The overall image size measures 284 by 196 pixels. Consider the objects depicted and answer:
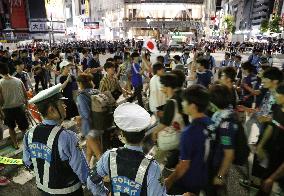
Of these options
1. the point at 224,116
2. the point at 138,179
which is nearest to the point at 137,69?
the point at 224,116

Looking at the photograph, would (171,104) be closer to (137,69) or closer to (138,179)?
(138,179)

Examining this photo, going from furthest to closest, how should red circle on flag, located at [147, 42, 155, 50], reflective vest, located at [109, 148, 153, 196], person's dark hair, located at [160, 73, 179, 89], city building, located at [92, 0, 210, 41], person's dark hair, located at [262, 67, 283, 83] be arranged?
city building, located at [92, 0, 210, 41] < red circle on flag, located at [147, 42, 155, 50] < person's dark hair, located at [262, 67, 283, 83] < person's dark hair, located at [160, 73, 179, 89] < reflective vest, located at [109, 148, 153, 196]

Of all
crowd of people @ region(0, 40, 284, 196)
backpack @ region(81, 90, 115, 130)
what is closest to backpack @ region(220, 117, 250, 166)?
crowd of people @ region(0, 40, 284, 196)

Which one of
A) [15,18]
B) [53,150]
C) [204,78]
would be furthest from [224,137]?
[15,18]

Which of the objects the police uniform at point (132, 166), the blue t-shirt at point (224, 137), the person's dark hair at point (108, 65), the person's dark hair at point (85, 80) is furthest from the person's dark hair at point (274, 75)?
the person's dark hair at point (108, 65)

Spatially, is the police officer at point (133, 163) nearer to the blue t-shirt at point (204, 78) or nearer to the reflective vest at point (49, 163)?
the reflective vest at point (49, 163)

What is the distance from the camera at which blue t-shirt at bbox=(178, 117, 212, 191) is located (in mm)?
2494

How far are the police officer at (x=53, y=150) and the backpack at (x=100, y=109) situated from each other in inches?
65.1

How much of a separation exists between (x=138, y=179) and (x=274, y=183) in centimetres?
195

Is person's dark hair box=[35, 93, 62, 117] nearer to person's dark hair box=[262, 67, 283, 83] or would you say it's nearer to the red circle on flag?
person's dark hair box=[262, 67, 283, 83]

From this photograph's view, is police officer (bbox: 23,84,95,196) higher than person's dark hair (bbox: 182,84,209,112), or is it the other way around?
person's dark hair (bbox: 182,84,209,112)

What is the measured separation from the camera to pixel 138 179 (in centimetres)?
185

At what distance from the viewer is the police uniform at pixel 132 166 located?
6.06 ft

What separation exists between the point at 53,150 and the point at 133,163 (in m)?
0.91
